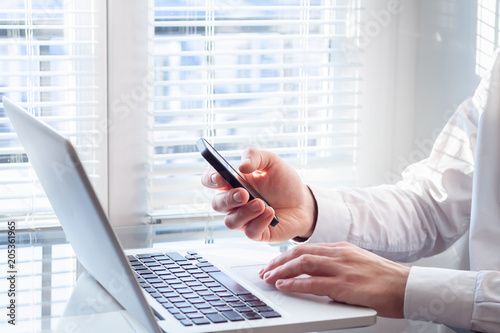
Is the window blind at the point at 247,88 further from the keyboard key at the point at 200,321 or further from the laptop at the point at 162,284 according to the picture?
the keyboard key at the point at 200,321

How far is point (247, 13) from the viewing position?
59.0 inches

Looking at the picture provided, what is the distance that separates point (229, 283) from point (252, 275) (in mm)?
55

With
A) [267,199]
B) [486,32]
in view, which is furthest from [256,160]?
[486,32]

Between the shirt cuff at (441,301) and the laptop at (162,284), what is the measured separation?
11cm

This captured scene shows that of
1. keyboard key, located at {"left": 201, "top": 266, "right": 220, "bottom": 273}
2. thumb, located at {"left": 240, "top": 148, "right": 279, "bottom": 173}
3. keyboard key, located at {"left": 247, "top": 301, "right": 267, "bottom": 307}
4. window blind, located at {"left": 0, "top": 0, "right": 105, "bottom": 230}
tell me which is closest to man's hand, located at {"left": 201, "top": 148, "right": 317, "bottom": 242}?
thumb, located at {"left": 240, "top": 148, "right": 279, "bottom": 173}

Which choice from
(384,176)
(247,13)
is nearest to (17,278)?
(247,13)

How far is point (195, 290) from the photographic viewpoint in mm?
841

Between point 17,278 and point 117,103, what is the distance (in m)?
0.48

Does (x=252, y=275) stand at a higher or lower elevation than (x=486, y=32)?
lower

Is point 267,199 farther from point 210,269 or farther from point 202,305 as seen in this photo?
point 202,305

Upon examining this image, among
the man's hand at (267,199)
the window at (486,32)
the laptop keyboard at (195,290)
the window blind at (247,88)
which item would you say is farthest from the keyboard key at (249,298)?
the window at (486,32)

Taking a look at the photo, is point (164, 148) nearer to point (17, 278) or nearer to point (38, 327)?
point (17, 278)

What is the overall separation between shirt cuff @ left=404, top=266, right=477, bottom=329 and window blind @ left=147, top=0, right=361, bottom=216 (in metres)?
0.69

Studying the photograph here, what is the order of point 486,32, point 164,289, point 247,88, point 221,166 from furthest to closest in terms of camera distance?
point 247,88 → point 486,32 → point 221,166 → point 164,289
